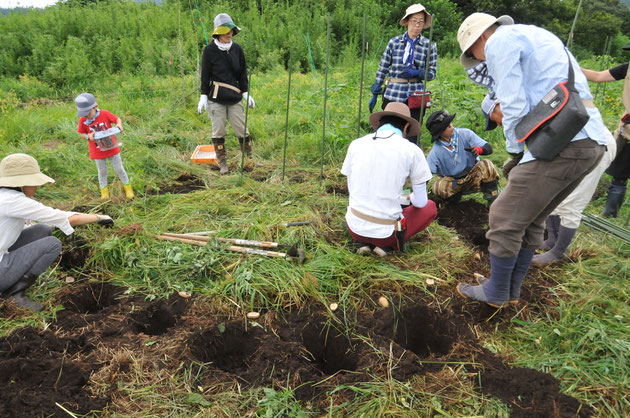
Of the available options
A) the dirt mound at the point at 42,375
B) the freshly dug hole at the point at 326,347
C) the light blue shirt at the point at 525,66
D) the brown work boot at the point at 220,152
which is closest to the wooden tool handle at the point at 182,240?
the dirt mound at the point at 42,375

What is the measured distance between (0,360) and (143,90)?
6.85 m

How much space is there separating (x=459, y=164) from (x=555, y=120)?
6.12ft

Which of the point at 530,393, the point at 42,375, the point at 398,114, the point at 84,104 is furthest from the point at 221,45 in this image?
the point at 530,393

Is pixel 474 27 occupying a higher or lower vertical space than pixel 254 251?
higher

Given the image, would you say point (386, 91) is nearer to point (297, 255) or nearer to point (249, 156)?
point (249, 156)

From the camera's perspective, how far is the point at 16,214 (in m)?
2.63

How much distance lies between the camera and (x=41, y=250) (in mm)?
2762

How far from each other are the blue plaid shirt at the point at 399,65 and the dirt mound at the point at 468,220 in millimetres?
1430

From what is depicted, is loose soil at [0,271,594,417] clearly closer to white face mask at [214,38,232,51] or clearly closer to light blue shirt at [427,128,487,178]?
light blue shirt at [427,128,487,178]

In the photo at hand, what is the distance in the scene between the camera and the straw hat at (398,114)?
2.81 metres

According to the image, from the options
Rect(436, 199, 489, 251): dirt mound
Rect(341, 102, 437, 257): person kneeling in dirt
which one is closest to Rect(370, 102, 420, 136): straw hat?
Rect(341, 102, 437, 257): person kneeling in dirt

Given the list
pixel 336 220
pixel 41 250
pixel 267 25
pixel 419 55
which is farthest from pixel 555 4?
pixel 41 250

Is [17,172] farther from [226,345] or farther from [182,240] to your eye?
[226,345]

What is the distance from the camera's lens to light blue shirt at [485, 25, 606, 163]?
1.92 meters
